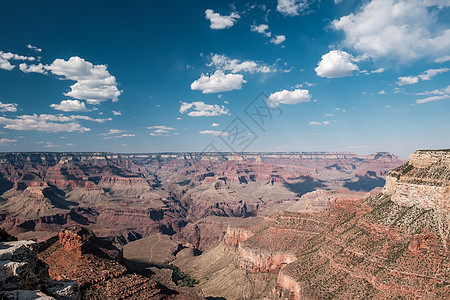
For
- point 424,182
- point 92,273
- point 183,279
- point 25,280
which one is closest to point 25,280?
point 25,280

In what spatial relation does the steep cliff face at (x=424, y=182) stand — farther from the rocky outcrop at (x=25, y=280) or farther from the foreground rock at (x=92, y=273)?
the rocky outcrop at (x=25, y=280)

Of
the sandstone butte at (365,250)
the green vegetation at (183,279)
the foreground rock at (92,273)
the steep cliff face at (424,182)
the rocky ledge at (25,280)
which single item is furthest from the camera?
the green vegetation at (183,279)

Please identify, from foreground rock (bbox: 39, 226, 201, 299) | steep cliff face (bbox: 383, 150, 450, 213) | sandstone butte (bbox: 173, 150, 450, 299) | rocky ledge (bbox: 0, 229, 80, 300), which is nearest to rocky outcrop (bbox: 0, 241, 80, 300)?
rocky ledge (bbox: 0, 229, 80, 300)

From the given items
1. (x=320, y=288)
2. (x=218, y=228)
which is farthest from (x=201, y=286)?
(x=218, y=228)

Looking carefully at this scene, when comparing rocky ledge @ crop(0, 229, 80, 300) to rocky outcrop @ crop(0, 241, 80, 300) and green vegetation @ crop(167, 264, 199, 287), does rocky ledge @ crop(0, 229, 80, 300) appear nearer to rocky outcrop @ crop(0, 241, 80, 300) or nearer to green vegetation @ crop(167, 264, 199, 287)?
rocky outcrop @ crop(0, 241, 80, 300)

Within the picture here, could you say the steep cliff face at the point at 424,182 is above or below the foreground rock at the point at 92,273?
above

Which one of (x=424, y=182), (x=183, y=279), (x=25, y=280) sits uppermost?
(x=25, y=280)

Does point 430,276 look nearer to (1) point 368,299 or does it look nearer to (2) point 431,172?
(1) point 368,299

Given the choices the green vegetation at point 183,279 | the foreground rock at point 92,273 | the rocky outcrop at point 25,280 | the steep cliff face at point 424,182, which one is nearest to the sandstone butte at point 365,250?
the steep cliff face at point 424,182

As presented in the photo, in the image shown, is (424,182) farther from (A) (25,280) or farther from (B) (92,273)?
(A) (25,280)
